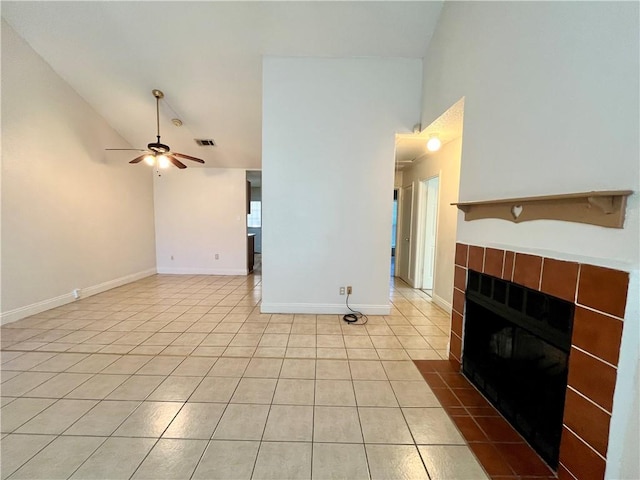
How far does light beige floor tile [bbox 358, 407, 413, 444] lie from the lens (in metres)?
1.49

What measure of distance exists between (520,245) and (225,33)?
136 inches

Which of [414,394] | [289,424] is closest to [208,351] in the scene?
[289,424]

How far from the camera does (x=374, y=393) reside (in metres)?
1.89

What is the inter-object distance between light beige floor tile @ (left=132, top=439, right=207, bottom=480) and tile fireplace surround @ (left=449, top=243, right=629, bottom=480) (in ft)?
5.82

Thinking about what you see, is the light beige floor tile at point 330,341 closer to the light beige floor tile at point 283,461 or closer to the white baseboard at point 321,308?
the white baseboard at point 321,308

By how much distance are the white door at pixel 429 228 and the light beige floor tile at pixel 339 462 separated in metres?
3.60

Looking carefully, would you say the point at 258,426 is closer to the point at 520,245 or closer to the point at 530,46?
the point at 520,245

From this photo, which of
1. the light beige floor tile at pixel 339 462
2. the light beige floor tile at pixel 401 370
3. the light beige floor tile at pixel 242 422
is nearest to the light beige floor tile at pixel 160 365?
the light beige floor tile at pixel 242 422

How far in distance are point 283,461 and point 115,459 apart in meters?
0.85

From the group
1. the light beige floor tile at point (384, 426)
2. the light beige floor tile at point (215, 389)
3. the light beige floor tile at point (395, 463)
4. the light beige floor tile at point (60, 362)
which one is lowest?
the light beige floor tile at point (60, 362)

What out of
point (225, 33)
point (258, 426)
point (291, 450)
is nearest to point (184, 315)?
point (258, 426)

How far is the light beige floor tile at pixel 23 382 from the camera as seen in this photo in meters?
1.84

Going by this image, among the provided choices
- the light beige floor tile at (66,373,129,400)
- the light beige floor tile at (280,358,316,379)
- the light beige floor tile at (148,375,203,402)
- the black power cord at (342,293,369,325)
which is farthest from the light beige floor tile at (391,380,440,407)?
the light beige floor tile at (66,373,129,400)

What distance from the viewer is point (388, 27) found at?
2.77 meters
